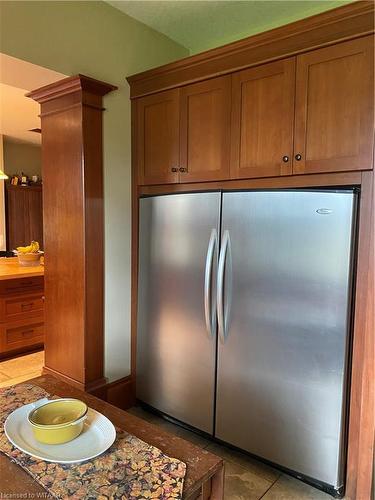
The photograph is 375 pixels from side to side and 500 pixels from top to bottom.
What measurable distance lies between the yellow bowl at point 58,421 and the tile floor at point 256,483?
A: 115 centimetres

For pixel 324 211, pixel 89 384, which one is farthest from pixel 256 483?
pixel 324 211

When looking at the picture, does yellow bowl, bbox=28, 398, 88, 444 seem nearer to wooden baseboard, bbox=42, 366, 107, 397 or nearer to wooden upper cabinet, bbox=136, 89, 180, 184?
wooden baseboard, bbox=42, 366, 107, 397

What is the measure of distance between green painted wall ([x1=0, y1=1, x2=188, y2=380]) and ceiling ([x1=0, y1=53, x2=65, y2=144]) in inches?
2.8

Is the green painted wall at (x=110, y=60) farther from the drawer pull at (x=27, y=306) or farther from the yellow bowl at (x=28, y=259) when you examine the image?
the yellow bowl at (x=28, y=259)

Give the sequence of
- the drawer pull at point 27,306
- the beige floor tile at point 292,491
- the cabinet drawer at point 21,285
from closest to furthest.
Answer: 1. the beige floor tile at point 292,491
2. the cabinet drawer at point 21,285
3. the drawer pull at point 27,306

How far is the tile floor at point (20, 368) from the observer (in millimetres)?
3129

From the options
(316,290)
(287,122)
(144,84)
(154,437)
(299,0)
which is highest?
(299,0)

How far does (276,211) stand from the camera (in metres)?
1.88

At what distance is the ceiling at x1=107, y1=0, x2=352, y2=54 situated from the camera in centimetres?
235

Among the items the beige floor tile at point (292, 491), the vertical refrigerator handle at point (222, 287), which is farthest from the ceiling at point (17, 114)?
the beige floor tile at point (292, 491)

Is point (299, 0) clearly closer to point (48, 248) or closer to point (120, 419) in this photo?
point (48, 248)

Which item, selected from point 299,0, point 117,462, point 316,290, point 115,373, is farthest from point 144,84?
point 117,462

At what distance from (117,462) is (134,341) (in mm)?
1689

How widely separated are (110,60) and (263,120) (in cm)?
119
